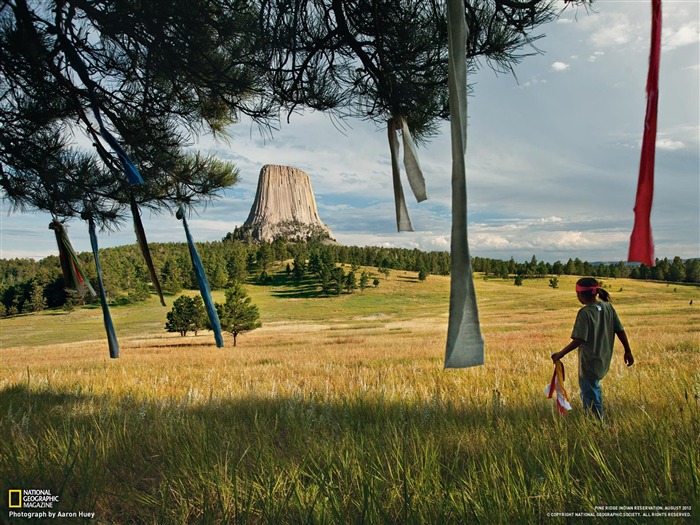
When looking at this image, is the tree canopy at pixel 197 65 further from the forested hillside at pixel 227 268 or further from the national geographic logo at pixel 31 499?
the forested hillside at pixel 227 268

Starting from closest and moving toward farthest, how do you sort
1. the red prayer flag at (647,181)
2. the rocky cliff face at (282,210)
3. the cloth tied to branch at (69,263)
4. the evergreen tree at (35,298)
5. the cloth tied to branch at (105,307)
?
the red prayer flag at (647,181)
the cloth tied to branch at (105,307)
the cloth tied to branch at (69,263)
the evergreen tree at (35,298)
the rocky cliff face at (282,210)

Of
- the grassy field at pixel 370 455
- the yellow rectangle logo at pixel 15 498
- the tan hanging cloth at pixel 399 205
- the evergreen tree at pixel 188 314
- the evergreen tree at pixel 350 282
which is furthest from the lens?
the evergreen tree at pixel 350 282

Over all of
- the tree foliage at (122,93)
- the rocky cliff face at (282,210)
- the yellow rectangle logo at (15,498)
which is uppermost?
the rocky cliff face at (282,210)

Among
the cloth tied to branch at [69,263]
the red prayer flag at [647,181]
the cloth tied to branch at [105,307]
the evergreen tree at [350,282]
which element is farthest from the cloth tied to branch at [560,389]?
the evergreen tree at [350,282]

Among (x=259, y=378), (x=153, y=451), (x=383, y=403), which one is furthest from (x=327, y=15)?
(x=259, y=378)

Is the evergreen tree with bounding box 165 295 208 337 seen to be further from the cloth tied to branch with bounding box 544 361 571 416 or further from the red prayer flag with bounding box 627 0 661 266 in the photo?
the red prayer flag with bounding box 627 0 661 266

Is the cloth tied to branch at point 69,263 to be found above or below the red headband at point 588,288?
above
